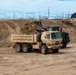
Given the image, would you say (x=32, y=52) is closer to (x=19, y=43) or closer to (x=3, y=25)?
(x=19, y=43)

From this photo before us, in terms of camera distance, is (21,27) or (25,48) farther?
(21,27)

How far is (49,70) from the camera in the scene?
20344mm

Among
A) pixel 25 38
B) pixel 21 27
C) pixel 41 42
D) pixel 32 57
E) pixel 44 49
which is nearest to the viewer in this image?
pixel 32 57

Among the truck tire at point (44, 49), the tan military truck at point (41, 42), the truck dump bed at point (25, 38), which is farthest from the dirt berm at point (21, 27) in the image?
the truck tire at point (44, 49)

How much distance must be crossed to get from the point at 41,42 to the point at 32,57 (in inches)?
162

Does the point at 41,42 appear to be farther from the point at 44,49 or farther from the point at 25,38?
the point at 25,38

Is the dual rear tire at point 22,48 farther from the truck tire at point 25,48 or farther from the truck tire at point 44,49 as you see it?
the truck tire at point 44,49

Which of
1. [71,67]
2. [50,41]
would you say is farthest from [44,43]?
[71,67]

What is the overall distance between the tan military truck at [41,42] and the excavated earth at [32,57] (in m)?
0.65

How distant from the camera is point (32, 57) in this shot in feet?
93.9

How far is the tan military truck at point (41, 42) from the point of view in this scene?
31.8m

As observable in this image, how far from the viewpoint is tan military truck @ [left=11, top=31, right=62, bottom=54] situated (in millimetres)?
31812

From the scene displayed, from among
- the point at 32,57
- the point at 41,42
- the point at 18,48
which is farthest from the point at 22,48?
the point at 32,57

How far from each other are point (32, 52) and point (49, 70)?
13349 millimetres
